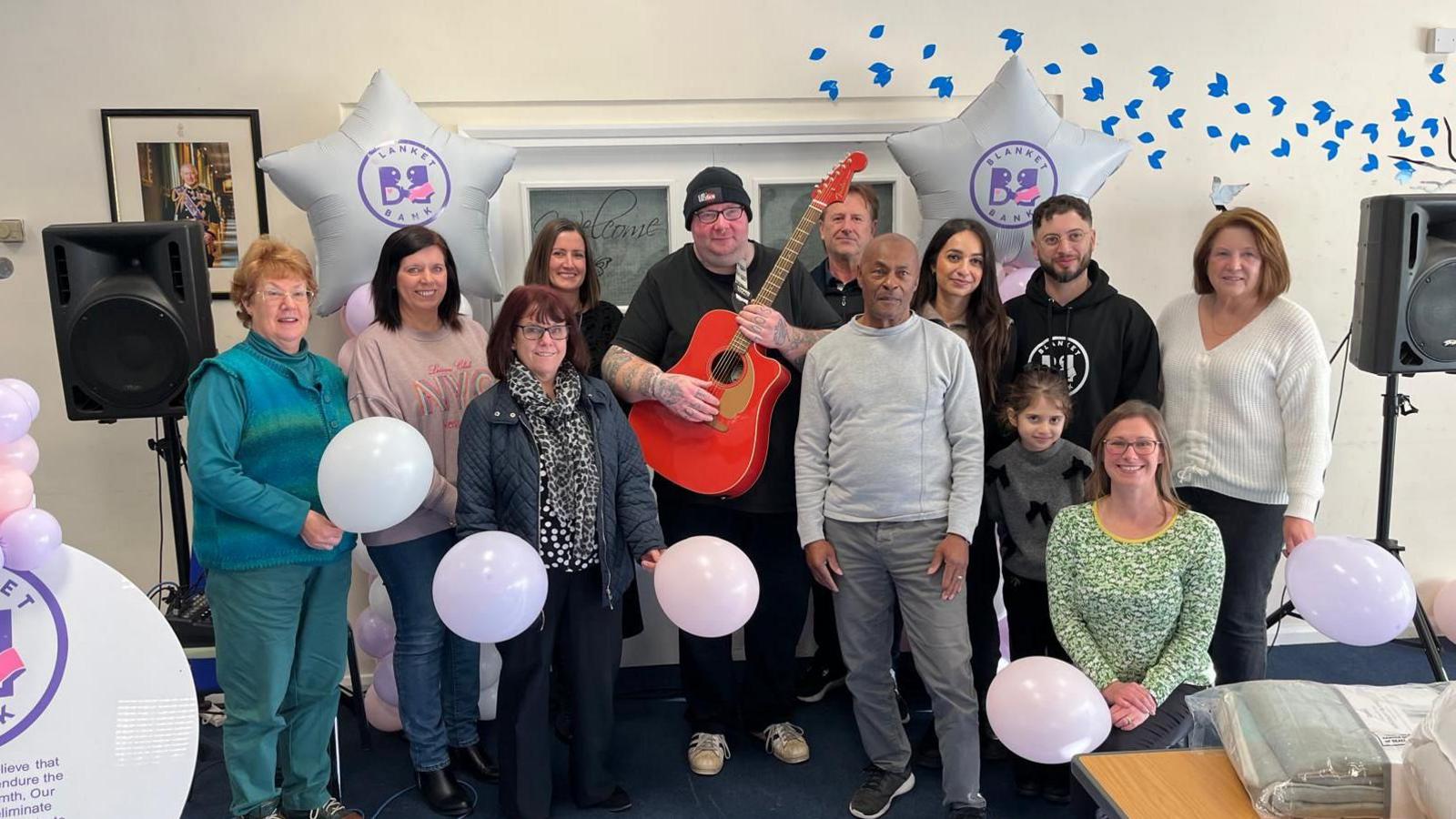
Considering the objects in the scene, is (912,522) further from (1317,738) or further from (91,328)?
(91,328)

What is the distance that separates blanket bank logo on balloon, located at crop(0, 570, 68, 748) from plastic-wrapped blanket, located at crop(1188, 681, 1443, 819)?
2105mm

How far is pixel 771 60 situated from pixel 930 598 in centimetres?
183

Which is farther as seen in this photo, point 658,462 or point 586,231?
point 586,231

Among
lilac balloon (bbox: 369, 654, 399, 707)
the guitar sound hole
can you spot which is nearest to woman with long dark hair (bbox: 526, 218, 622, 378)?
the guitar sound hole

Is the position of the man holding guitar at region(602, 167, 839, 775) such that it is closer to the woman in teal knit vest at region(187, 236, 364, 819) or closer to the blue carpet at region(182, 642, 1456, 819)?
the blue carpet at region(182, 642, 1456, 819)

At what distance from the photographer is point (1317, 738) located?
1255 mm

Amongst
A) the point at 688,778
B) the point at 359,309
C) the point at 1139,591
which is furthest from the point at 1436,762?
the point at 359,309

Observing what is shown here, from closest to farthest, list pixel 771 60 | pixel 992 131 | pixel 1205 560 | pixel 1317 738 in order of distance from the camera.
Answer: pixel 1317 738 < pixel 1205 560 < pixel 992 131 < pixel 771 60

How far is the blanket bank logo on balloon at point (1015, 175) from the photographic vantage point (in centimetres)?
287

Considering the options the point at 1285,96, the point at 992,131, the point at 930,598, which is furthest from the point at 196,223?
the point at 1285,96

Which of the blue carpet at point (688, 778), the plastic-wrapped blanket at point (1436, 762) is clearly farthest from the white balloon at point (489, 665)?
the plastic-wrapped blanket at point (1436, 762)

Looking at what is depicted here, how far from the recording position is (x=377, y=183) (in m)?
2.65

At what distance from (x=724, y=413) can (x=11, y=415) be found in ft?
4.85

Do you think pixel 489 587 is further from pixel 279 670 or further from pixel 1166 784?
pixel 1166 784
